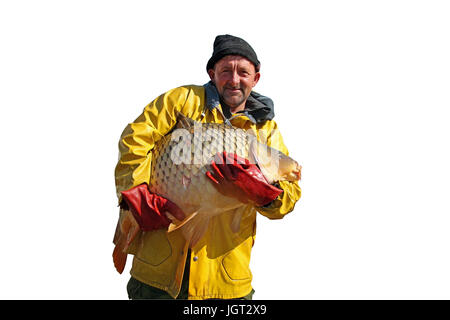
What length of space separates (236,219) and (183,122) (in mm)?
628

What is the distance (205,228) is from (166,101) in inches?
30.2

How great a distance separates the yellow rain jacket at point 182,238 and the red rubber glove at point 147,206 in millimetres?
72

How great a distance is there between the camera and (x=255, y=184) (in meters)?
2.12

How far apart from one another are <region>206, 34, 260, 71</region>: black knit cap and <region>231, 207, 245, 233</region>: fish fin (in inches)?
35.1

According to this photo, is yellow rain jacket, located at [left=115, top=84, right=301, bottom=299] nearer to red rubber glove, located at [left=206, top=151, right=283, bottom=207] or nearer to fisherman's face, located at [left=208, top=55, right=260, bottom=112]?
fisherman's face, located at [left=208, top=55, right=260, bottom=112]

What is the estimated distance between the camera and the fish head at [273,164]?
220cm

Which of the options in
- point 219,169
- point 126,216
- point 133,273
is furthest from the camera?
point 133,273

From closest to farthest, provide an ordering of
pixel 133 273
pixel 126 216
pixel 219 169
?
pixel 219 169 < pixel 126 216 < pixel 133 273

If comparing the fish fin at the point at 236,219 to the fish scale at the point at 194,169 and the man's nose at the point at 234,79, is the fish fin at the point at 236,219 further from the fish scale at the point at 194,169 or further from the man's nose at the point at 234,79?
the man's nose at the point at 234,79

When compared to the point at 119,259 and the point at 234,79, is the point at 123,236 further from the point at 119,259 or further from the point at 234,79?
the point at 234,79

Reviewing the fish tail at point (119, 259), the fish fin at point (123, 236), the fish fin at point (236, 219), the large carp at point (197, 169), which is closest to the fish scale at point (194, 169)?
the large carp at point (197, 169)

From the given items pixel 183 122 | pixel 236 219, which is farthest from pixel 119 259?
pixel 183 122

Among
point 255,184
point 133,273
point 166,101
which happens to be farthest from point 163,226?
→ point 166,101

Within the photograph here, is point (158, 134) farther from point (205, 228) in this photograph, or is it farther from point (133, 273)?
point (133, 273)
